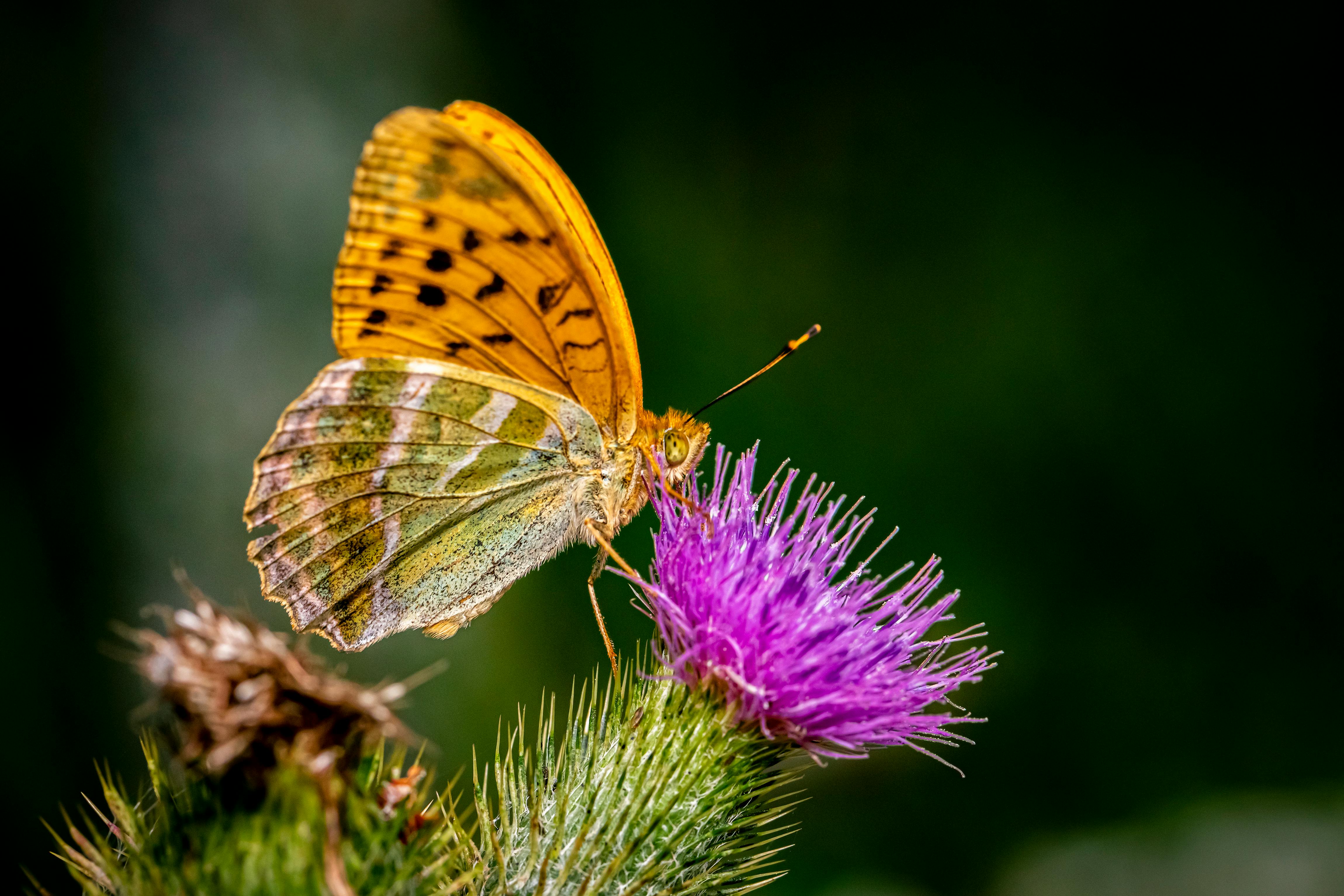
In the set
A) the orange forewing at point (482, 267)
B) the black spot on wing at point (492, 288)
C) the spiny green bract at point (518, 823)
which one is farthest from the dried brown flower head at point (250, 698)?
the black spot on wing at point (492, 288)

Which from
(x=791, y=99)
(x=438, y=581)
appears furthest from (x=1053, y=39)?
(x=438, y=581)

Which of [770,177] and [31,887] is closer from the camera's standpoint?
[31,887]

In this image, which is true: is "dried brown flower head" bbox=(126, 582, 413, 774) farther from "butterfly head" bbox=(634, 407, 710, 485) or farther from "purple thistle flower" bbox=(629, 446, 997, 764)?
"butterfly head" bbox=(634, 407, 710, 485)

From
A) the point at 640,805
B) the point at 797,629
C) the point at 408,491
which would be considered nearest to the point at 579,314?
the point at 408,491

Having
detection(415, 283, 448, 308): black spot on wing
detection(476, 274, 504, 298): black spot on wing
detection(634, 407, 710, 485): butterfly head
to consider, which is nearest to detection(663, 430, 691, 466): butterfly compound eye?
detection(634, 407, 710, 485): butterfly head

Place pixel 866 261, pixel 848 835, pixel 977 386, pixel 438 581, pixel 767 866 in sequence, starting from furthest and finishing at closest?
1. pixel 866 261
2. pixel 977 386
3. pixel 848 835
4. pixel 438 581
5. pixel 767 866

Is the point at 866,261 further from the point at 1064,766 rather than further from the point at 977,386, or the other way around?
the point at 1064,766

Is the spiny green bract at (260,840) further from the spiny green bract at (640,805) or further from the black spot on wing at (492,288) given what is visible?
the black spot on wing at (492,288)

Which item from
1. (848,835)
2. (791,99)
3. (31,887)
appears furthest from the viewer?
(791,99)
